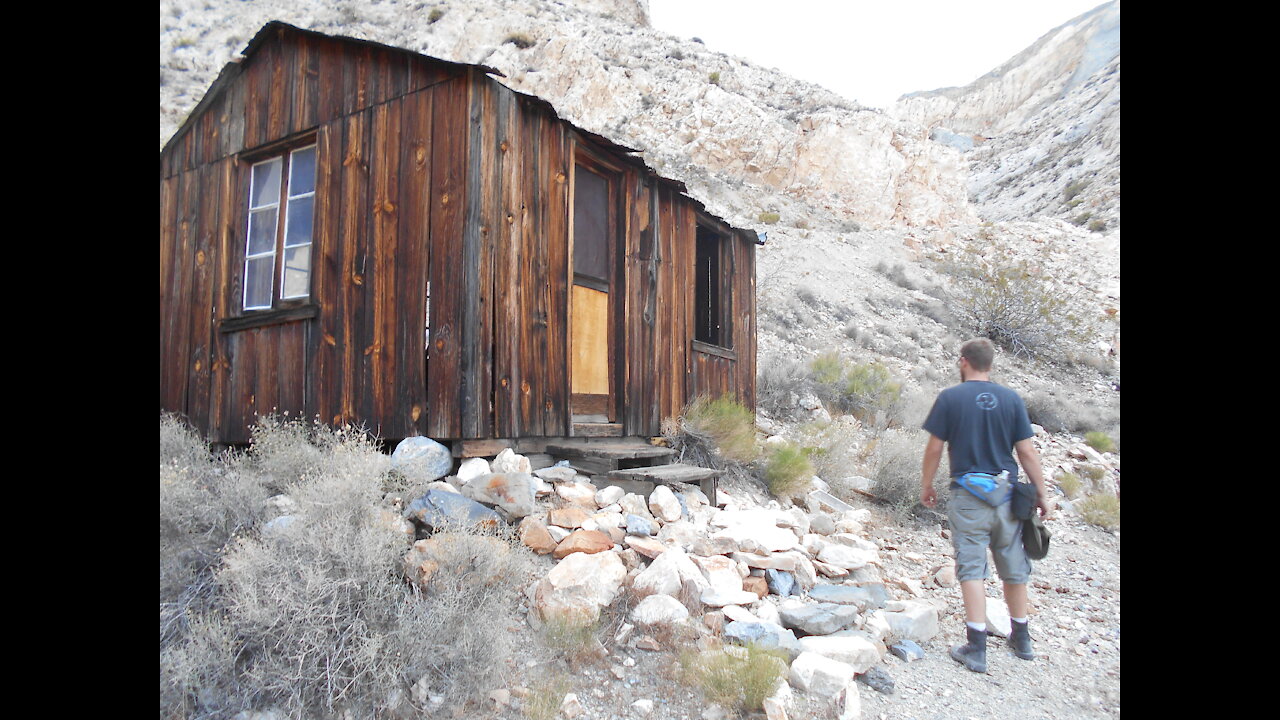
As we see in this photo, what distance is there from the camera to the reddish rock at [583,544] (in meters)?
4.53

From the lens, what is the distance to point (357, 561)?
341 cm

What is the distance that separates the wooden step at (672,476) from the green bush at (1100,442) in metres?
8.63

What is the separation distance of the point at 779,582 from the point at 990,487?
1.51 metres

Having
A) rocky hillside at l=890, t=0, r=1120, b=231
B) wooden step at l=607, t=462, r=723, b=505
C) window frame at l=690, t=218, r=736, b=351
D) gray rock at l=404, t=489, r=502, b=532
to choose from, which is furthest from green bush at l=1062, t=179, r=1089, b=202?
gray rock at l=404, t=489, r=502, b=532

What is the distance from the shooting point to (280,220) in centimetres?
695

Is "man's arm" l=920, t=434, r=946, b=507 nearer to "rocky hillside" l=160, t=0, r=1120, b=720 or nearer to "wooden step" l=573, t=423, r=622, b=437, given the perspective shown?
"rocky hillside" l=160, t=0, r=1120, b=720

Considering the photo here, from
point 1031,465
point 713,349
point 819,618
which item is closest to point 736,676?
point 819,618

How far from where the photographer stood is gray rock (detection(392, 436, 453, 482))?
17.1 ft

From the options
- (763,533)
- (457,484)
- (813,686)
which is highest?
(457,484)

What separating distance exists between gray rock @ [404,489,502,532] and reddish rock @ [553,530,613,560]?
44 cm

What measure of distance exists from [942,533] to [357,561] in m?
5.92
